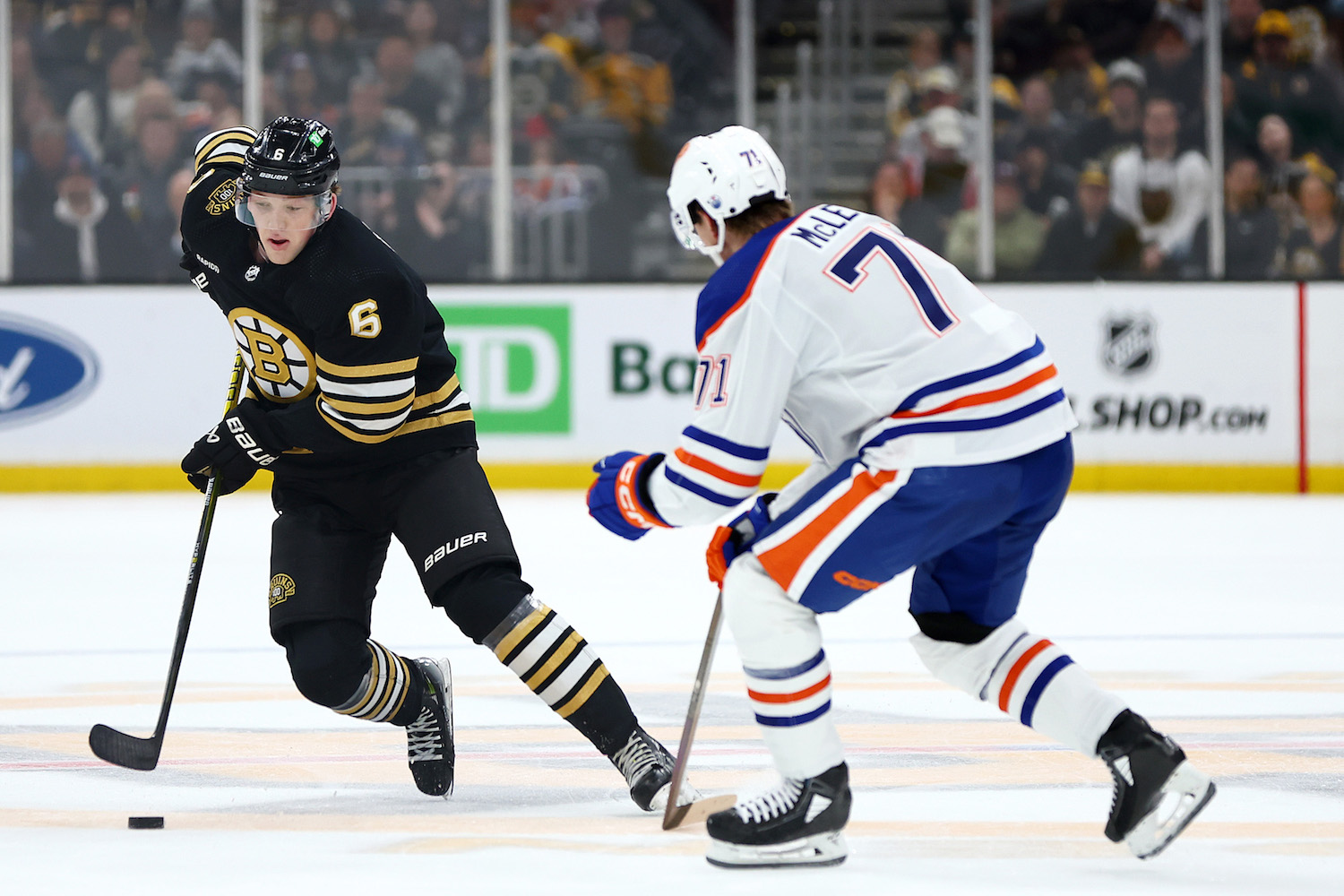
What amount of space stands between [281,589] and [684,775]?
76cm

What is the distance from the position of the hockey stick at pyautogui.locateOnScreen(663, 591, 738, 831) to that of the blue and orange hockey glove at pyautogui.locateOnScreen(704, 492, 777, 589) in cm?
11

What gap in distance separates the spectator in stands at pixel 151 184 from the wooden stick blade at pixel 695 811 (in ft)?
22.6

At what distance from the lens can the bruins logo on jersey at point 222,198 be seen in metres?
3.05

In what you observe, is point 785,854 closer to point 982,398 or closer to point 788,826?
point 788,826

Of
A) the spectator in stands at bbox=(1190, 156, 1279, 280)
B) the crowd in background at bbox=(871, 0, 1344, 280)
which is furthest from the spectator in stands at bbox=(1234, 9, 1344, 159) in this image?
the spectator in stands at bbox=(1190, 156, 1279, 280)

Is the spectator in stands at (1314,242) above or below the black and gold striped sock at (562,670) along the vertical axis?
above

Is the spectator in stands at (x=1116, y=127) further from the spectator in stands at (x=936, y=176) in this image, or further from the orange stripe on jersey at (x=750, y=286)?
the orange stripe on jersey at (x=750, y=286)

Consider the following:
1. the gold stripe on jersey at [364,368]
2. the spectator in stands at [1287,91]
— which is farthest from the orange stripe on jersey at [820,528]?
the spectator in stands at [1287,91]

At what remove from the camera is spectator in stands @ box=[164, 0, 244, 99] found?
9.19 meters

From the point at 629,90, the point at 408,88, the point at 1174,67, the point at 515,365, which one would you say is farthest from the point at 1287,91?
the point at 408,88

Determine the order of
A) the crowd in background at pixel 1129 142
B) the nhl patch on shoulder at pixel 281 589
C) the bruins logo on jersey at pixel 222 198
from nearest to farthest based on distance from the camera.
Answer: the nhl patch on shoulder at pixel 281 589 < the bruins logo on jersey at pixel 222 198 < the crowd in background at pixel 1129 142

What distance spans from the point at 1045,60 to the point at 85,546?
19.0 feet

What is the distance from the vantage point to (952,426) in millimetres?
2369

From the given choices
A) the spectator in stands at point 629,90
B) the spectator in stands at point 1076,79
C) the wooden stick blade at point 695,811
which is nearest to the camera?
the wooden stick blade at point 695,811
